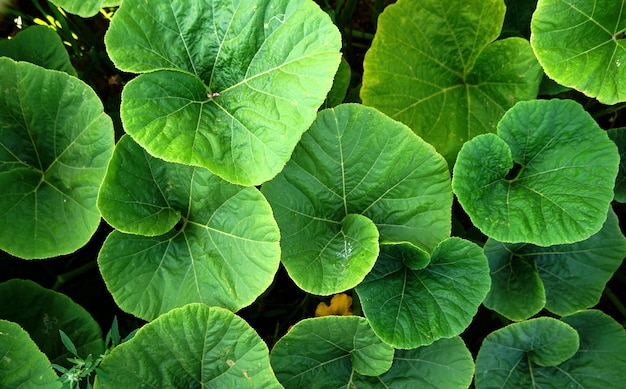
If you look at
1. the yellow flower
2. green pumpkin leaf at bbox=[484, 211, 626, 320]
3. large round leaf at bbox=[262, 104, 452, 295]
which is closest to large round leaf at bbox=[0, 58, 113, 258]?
large round leaf at bbox=[262, 104, 452, 295]

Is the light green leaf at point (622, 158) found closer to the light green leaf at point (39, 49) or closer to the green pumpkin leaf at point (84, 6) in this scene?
the green pumpkin leaf at point (84, 6)

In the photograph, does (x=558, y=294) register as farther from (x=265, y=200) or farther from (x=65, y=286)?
(x=65, y=286)

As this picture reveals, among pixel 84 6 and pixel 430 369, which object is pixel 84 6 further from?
pixel 430 369

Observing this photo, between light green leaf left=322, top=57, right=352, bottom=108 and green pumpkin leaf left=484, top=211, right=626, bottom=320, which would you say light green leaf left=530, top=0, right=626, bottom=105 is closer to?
green pumpkin leaf left=484, top=211, right=626, bottom=320

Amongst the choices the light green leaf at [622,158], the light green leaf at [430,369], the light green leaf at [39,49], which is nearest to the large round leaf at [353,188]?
the light green leaf at [430,369]

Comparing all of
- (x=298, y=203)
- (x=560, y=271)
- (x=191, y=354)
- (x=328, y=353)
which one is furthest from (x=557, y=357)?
(x=191, y=354)

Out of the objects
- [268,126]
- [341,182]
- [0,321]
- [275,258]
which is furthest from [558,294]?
[0,321]
